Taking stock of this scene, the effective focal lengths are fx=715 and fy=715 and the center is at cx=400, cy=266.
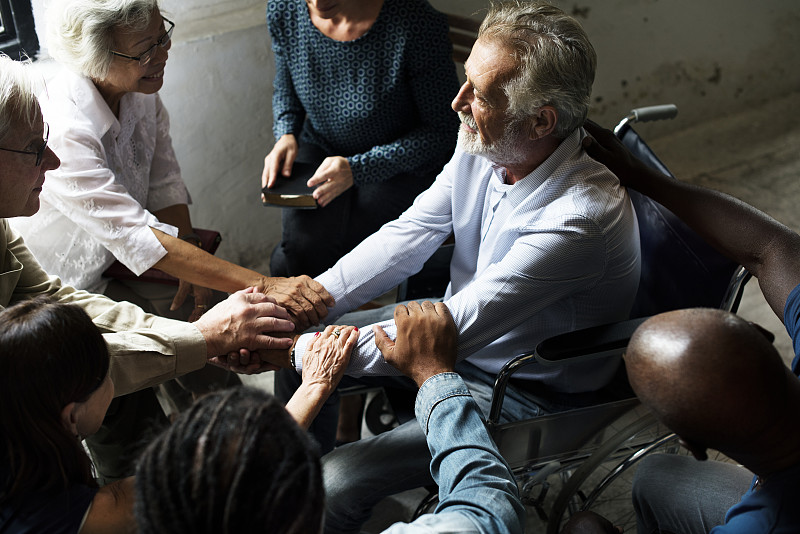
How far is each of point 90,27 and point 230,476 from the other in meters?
1.51

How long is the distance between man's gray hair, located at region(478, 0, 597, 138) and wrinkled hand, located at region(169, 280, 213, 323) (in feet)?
3.81

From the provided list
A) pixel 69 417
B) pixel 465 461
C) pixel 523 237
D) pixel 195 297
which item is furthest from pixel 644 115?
pixel 69 417

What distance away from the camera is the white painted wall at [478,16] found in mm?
2777

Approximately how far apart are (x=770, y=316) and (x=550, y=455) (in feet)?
5.26

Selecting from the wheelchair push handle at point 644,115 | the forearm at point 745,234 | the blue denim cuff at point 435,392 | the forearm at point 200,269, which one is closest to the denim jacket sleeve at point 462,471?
the blue denim cuff at point 435,392

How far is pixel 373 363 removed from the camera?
1.72 m

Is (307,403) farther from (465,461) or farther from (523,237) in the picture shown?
(523,237)

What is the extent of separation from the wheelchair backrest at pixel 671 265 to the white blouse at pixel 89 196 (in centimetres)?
133

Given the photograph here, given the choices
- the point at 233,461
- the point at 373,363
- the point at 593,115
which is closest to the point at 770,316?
the point at 593,115

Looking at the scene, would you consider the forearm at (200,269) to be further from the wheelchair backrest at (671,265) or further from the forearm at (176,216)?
the wheelchair backrest at (671,265)

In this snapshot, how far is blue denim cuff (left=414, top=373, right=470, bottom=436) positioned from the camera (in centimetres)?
145

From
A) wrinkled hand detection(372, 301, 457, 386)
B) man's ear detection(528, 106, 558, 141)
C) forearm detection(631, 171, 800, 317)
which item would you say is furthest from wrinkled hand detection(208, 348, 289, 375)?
forearm detection(631, 171, 800, 317)

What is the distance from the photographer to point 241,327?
1855mm

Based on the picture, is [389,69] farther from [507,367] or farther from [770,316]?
[770,316]
